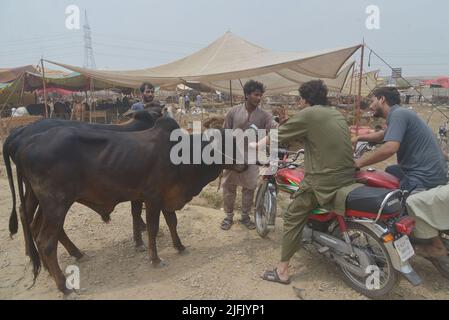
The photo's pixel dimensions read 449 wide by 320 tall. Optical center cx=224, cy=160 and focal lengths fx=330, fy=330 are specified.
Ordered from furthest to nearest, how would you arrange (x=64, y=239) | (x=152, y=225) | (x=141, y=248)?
(x=141, y=248) → (x=64, y=239) → (x=152, y=225)

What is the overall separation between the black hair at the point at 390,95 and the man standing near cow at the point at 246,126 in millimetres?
1481

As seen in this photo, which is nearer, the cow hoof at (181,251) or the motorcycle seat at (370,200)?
the motorcycle seat at (370,200)

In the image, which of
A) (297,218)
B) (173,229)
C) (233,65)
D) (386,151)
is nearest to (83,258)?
(173,229)

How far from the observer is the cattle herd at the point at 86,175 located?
3107mm

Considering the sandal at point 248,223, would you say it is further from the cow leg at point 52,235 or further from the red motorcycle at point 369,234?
the cow leg at point 52,235

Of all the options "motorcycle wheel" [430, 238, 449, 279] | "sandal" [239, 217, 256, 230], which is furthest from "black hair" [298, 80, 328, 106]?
"sandal" [239, 217, 256, 230]

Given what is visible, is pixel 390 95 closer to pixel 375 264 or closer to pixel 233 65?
pixel 375 264

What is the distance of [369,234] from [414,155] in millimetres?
861

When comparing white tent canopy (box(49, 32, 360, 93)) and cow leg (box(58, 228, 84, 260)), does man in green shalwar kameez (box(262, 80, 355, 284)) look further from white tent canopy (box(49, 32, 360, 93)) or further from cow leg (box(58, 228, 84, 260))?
cow leg (box(58, 228, 84, 260))

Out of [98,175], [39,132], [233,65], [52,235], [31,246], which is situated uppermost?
[233,65]

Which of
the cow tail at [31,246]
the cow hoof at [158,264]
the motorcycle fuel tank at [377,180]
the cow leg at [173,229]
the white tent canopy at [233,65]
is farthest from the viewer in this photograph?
the white tent canopy at [233,65]

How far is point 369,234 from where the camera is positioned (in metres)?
2.90

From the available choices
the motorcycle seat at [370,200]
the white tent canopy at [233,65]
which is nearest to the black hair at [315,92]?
the motorcycle seat at [370,200]
